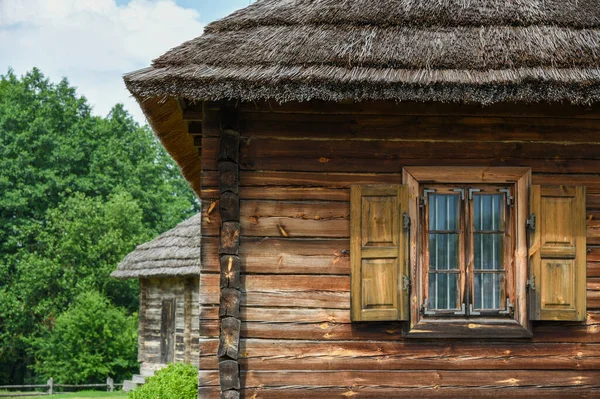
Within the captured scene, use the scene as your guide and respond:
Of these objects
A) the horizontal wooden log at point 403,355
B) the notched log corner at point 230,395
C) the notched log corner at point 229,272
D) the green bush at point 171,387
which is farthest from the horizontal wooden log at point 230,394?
the green bush at point 171,387

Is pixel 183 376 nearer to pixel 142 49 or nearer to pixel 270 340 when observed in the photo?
pixel 270 340

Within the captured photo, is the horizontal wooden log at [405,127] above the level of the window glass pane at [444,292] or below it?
above

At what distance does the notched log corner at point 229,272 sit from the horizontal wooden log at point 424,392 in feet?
2.88

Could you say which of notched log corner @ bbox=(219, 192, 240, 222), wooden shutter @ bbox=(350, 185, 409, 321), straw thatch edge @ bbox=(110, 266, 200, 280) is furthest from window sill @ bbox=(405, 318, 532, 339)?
straw thatch edge @ bbox=(110, 266, 200, 280)

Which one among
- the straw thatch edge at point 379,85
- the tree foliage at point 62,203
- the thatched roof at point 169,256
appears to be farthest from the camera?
the tree foliage at point 62,203

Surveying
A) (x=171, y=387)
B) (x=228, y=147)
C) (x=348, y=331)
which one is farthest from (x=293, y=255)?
(x=171, y=387)

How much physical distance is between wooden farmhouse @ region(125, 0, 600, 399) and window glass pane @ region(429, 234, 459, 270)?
0.02 metres

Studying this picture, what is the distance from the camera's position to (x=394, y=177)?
7242mm

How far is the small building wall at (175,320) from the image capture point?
19844 millimetres

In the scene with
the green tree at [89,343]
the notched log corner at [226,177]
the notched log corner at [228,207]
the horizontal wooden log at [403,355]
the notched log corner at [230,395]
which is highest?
the notched log corner at [226,177]

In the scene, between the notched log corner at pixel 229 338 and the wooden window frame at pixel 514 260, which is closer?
the notched log corner at pixel 229 338

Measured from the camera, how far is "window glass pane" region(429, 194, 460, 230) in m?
7.26

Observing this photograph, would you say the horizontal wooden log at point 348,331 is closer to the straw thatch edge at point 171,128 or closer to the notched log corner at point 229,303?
the notched log corner at point 229,303

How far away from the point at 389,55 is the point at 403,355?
2.42m
